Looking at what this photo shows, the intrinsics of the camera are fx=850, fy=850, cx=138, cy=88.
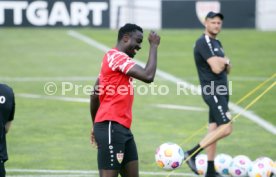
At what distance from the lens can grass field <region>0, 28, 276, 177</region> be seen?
50.8 feet

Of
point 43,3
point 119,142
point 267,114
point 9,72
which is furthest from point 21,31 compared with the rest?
point 119,142

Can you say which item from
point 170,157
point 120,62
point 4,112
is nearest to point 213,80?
point 170,157

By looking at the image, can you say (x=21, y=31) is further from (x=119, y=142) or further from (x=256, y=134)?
(x=119, y=142)

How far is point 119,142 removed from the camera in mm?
10102

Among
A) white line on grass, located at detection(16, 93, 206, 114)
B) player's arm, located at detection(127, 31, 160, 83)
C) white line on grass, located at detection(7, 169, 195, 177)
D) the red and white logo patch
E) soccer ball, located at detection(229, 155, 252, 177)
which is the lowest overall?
white line on grass, located at detection(16, 93, 206, 114)

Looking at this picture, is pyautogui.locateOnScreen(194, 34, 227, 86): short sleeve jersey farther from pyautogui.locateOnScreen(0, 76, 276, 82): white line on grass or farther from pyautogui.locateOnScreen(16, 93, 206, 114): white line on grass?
pyautogui.locateOnScreen(0, 76, 276, 82): white line on grass

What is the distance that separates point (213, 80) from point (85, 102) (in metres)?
8.44

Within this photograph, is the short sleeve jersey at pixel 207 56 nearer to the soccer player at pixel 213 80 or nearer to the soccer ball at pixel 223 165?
the soccer player at pixel 213 80

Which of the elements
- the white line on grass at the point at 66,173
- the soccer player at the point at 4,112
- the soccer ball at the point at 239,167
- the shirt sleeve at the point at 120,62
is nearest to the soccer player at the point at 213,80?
the soccer ball at the point at 239,167

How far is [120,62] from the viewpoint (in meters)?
10.0

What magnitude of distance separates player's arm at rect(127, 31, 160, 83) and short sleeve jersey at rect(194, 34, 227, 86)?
3.43m

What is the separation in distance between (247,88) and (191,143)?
285 inches

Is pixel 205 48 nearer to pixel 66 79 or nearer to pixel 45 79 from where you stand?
pixel 66 79

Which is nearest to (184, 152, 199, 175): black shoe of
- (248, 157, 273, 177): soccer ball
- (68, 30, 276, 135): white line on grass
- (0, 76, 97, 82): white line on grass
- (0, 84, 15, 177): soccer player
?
(248, 157, 273, 177): soccer ball
